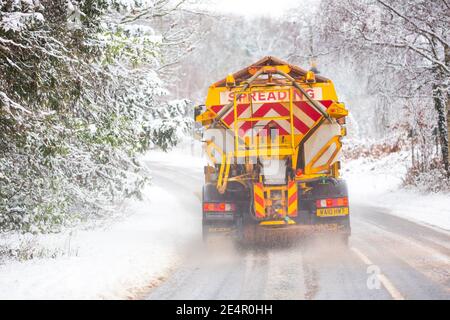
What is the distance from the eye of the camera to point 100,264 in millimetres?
7496

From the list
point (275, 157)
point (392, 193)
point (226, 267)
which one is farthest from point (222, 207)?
point (392, 193)

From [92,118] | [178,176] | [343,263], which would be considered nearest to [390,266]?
[343,263]

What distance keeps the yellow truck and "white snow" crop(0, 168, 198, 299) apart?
1420 mm

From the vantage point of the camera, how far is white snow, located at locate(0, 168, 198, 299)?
612 centimetres

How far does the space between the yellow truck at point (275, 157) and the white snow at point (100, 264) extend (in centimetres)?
142

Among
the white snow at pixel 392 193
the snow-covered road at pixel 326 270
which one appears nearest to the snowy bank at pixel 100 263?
the snow-covered road at pixel 326 270

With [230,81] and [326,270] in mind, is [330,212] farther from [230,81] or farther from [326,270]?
[230,81]

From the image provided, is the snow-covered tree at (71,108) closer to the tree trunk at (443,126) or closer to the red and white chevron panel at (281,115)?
the red and white chevron panel at (281,115)

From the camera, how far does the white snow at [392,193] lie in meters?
13.1

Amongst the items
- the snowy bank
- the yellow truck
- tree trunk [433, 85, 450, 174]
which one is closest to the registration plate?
the yellow truck

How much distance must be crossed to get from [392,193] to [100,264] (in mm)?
13046

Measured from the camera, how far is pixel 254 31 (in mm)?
53188

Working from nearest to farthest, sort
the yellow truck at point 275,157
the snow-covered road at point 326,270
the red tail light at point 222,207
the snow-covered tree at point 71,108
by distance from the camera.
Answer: the snow-covered road at point 326,270 < the snow-covered tree at point 71,108 < the yellow truck at point 275,157 < the red tail light at point 222,207
